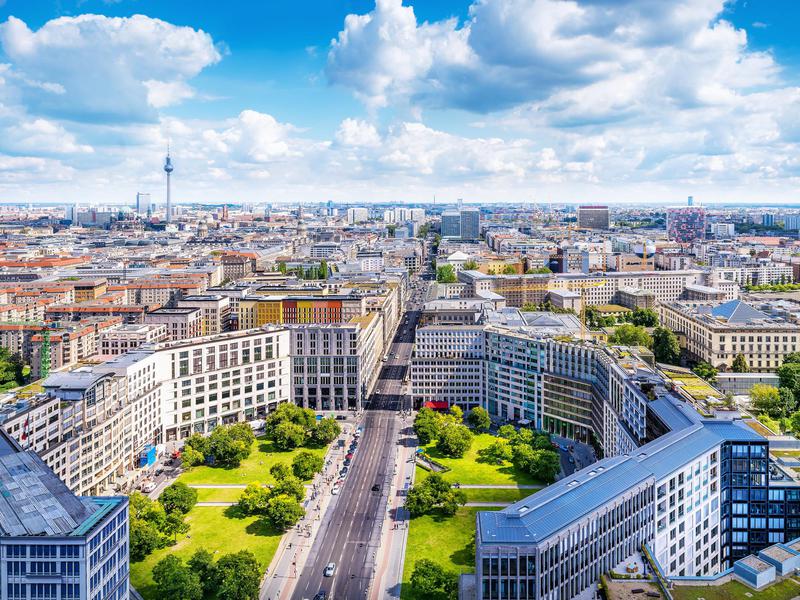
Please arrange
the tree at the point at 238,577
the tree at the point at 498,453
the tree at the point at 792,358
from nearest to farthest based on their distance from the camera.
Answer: the tree at the point at 238,577
the tree at the point at 498,453
the tree at the point at 792,358

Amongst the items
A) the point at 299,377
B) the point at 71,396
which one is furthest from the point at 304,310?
the point at 71,396

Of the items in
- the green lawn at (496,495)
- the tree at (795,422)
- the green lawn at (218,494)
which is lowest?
the green lawn at (218,494)

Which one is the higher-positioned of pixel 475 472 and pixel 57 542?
pixel 57 542

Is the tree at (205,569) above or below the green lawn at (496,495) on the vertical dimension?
above

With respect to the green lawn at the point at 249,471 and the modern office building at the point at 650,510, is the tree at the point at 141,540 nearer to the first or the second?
the green lawn at the point at 249,471

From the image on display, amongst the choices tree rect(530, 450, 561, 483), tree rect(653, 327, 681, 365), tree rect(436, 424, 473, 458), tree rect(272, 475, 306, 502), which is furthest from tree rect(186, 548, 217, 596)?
tree rect(653, 327, 681, 365)

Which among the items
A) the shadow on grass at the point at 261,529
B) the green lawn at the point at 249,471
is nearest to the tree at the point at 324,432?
the green lawn at the point at 249,471

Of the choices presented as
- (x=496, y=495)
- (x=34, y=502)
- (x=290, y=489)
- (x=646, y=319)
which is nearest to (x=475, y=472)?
(x=496, y=495)

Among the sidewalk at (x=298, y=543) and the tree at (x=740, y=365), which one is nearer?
the sidewalk at (x=298, y=543)

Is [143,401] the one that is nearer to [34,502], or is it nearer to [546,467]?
[34,502]
